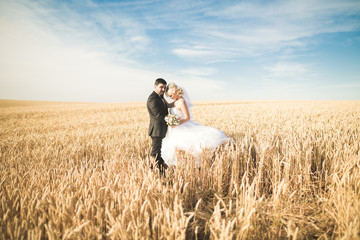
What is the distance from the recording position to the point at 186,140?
13.5 ft

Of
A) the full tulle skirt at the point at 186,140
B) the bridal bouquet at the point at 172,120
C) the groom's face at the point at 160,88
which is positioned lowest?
the full tulle skirt at the point at 186,140

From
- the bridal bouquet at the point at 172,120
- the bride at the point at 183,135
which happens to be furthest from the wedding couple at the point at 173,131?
→ the bridal bouquet at the point at 172,120

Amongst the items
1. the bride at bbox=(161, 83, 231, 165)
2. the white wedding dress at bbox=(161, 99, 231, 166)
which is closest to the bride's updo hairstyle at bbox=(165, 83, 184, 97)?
the bride at bbox=(161, 83, 231, 165)

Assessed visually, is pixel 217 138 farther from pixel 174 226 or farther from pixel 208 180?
pixel 174 226

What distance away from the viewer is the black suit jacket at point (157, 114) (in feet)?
13.0

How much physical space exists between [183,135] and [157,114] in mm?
813

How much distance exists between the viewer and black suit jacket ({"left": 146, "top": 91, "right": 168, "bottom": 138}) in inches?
156

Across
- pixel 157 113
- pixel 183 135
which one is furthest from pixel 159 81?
pixel 183 135

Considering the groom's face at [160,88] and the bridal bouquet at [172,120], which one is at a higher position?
the groom's face at [160,88]

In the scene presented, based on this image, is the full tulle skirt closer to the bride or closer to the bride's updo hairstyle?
the bride

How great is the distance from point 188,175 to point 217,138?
65.4 inches

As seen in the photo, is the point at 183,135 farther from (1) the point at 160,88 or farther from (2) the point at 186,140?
(1) the point at 160,88

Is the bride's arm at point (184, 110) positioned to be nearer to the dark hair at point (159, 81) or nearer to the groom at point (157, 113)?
the groom at point (157, 113)

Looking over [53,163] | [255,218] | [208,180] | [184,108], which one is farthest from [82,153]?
[255,218]
